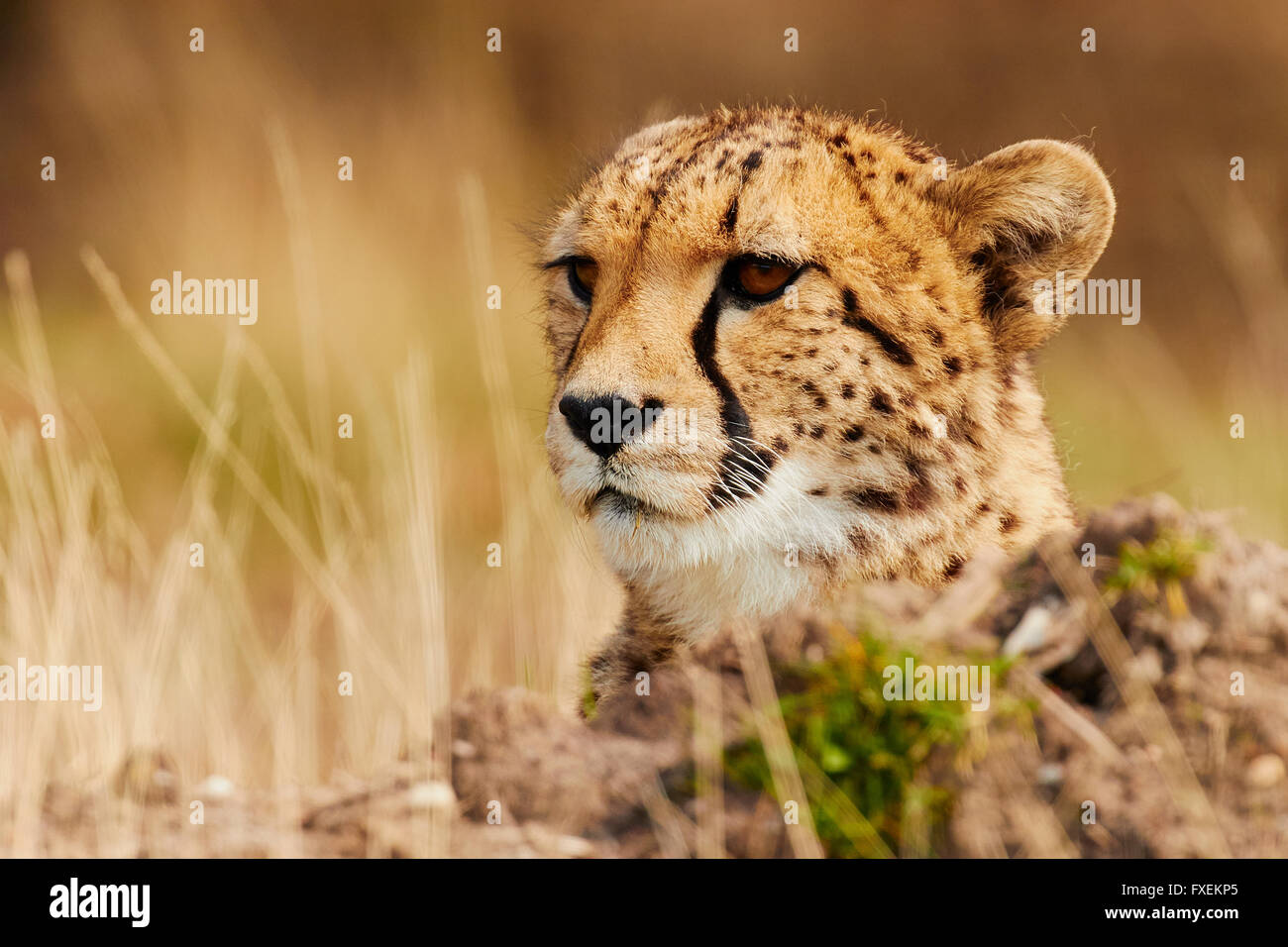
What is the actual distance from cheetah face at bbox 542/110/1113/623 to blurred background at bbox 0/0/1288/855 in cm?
373

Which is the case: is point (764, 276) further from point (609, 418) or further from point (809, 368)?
point (609, 418)

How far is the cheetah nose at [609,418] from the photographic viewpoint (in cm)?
278

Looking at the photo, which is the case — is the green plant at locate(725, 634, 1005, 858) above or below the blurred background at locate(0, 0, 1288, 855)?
below

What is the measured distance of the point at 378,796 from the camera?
8.32 ft

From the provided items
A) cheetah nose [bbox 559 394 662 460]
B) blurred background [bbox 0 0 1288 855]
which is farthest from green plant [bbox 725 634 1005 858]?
blurred background [bbox 0 0 1288 855]

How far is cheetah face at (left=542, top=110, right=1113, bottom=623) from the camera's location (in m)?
2.85

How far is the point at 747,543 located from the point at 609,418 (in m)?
0.36

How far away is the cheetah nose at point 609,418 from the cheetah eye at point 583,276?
485 mm

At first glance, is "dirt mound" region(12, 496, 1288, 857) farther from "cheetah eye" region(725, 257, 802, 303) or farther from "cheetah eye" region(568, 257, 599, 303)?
"cheetah eye" region(568, 257, 599, 303)

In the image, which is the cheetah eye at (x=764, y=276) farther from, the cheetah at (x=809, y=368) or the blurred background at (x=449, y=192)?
the blurred background at (x=449, y=192)

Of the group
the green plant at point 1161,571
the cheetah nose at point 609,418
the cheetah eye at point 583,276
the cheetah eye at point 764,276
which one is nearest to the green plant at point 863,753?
the green plant at point 1161,571

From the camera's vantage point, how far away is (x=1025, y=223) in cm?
309

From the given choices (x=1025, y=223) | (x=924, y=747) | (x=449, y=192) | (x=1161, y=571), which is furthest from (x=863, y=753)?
(x=449, y=192)

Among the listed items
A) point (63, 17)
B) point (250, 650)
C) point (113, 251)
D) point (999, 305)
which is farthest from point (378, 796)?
point (63, 17)
